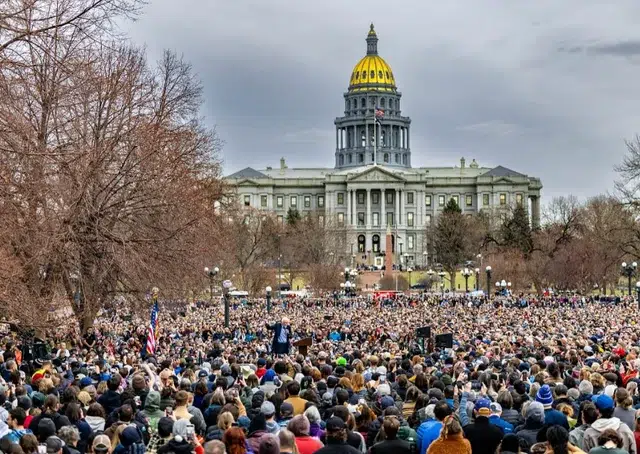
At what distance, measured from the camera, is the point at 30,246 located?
72.8 ft

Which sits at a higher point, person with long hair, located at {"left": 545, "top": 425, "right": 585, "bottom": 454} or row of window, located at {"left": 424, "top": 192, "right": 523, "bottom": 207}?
row of window, located at {"left": 424, "top": 192, "right": 523, "bottom": 207}

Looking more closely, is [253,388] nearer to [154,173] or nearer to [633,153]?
[154,173]

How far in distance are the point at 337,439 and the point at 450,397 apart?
447cm

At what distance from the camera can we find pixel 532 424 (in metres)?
10.6

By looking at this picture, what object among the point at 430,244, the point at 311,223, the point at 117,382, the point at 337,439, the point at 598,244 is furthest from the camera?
the point at 430,244

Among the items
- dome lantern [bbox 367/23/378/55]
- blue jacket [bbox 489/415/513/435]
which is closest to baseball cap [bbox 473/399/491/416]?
blue jacket [bbox 489/415/513/435]

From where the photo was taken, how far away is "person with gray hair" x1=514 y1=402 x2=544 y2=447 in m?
10.4

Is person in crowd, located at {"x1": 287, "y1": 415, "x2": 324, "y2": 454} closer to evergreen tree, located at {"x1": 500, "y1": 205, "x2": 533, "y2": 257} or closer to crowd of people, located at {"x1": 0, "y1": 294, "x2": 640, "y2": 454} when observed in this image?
crowd of people, located at {"x1": 0, "y1": 294, "x2": 640, "y2": 454}

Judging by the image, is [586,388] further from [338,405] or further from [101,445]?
[101,445]

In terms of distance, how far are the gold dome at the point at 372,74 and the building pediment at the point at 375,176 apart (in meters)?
36.7

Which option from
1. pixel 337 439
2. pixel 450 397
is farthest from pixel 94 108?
pixel 337 439

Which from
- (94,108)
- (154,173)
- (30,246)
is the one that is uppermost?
(94,108)

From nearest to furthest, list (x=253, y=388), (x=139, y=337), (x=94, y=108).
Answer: (x=253, y=388), (x=94, y=108), (x=139, y=337)

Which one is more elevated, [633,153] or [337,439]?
[633,153]
